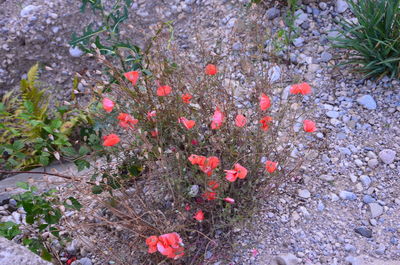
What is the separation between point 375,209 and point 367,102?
32.3 inches

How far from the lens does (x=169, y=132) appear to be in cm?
257

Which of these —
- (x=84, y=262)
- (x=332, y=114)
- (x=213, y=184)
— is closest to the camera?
(x=213, y=184)

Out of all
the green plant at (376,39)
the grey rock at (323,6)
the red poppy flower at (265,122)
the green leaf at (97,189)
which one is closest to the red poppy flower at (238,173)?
the red poppy flower at (265,122)

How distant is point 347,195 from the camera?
262 centimetres

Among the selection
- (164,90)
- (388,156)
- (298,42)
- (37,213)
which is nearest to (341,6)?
(298,42)

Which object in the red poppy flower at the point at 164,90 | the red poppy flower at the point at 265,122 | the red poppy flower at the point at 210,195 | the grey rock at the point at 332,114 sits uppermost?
the red poppy flower at the point at 164,90

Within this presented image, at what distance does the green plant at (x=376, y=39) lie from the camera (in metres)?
3.07

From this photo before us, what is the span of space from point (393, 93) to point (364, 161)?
604 millimetres

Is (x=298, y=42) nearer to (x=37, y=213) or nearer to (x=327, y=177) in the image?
(x=327, y=177)

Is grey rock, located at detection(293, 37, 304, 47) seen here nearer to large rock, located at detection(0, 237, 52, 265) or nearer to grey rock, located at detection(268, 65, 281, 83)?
grey rock, located at detection(268, 65, 281, 83)

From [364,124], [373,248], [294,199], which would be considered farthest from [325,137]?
[373,248]

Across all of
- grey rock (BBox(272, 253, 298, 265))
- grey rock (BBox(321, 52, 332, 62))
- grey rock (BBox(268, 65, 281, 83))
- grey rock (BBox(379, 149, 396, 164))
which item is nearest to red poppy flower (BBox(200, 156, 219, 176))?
grey rock (BBox(272, 253, 298, 265))

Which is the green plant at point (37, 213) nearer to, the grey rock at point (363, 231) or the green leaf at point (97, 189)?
the green leaf at point (97, 189)

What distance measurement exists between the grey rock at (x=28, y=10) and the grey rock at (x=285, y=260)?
301cm
